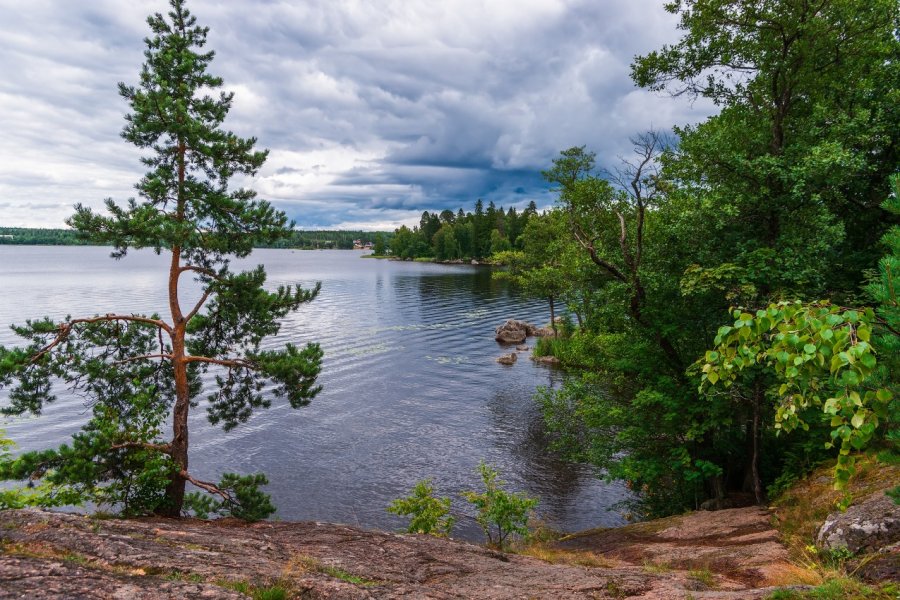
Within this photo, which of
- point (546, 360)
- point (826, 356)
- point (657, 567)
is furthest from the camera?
point (546, 360)

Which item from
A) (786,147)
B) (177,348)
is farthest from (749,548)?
(177,348)

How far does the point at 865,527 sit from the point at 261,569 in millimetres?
→ 10719

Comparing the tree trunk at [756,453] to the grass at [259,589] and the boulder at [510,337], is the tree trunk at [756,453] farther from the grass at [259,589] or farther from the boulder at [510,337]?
the boulder at [510,337]

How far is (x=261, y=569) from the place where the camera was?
8.00m

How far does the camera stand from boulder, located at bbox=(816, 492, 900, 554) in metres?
9.05

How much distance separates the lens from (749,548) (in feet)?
36.9

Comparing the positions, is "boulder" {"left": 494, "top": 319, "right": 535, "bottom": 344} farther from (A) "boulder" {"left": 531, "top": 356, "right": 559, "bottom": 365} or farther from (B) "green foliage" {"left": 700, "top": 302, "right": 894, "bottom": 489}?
(B) "green foliage" {"left": 700, "top": 302, "right": 894, "bottom": 489}

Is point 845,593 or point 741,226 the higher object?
point 741,226

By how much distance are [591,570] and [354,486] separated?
51.5 feet

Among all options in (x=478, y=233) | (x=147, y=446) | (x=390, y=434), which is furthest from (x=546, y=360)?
(x=478, y=233)

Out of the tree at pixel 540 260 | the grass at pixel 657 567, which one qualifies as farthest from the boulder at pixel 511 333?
the grass at pixel 657 567

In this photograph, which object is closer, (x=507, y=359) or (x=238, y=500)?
(x=238, y=500)

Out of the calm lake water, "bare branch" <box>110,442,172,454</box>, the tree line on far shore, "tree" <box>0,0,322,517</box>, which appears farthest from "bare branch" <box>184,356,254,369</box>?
the tree line on far shore

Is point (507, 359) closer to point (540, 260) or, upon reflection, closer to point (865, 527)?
point (540, 260)
